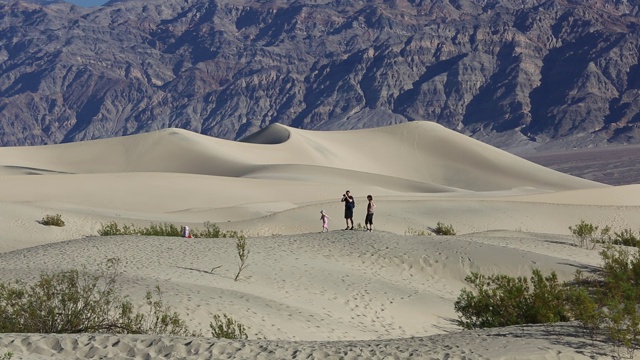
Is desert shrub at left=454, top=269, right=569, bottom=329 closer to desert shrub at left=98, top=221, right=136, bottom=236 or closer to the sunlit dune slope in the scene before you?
desert shrub at left=98, top=221, right=136, bottom=236

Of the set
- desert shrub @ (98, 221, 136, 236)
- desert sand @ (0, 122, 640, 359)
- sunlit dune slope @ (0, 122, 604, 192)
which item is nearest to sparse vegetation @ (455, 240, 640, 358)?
desert sand @ (0, 122, 640, 359)

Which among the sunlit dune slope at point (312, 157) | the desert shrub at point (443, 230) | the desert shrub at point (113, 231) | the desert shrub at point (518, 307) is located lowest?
the desert shrub at point (518, 307)

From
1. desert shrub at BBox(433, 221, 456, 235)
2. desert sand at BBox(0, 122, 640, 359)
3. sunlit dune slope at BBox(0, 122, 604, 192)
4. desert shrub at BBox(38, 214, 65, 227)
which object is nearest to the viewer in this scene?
desert sand at BBox(0, 122, 640, 359)

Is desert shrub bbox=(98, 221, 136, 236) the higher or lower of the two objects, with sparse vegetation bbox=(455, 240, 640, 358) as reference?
higher

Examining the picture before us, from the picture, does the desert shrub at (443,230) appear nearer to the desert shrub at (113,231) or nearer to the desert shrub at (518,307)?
the desert shrub at (113,231)

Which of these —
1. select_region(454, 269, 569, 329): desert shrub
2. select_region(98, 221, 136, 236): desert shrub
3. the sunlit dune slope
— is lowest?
select_region(454, 269, 569, 329): desert shrub

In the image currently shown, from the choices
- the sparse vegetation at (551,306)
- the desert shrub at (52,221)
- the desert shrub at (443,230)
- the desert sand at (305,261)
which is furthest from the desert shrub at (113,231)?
the sparse vegetation at (551,306)

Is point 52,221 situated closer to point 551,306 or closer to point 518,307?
point 518,307

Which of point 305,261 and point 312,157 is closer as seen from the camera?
point 305,261

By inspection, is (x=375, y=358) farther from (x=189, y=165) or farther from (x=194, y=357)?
(x=189, y=165)

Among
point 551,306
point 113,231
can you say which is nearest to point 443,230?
point 113,231

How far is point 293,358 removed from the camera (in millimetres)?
8344

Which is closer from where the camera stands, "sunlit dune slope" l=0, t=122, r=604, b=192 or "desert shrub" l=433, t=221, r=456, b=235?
"desert shrub" l=433, t=221, r=456, b=235

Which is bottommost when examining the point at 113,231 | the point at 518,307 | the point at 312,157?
the point at 518,307
